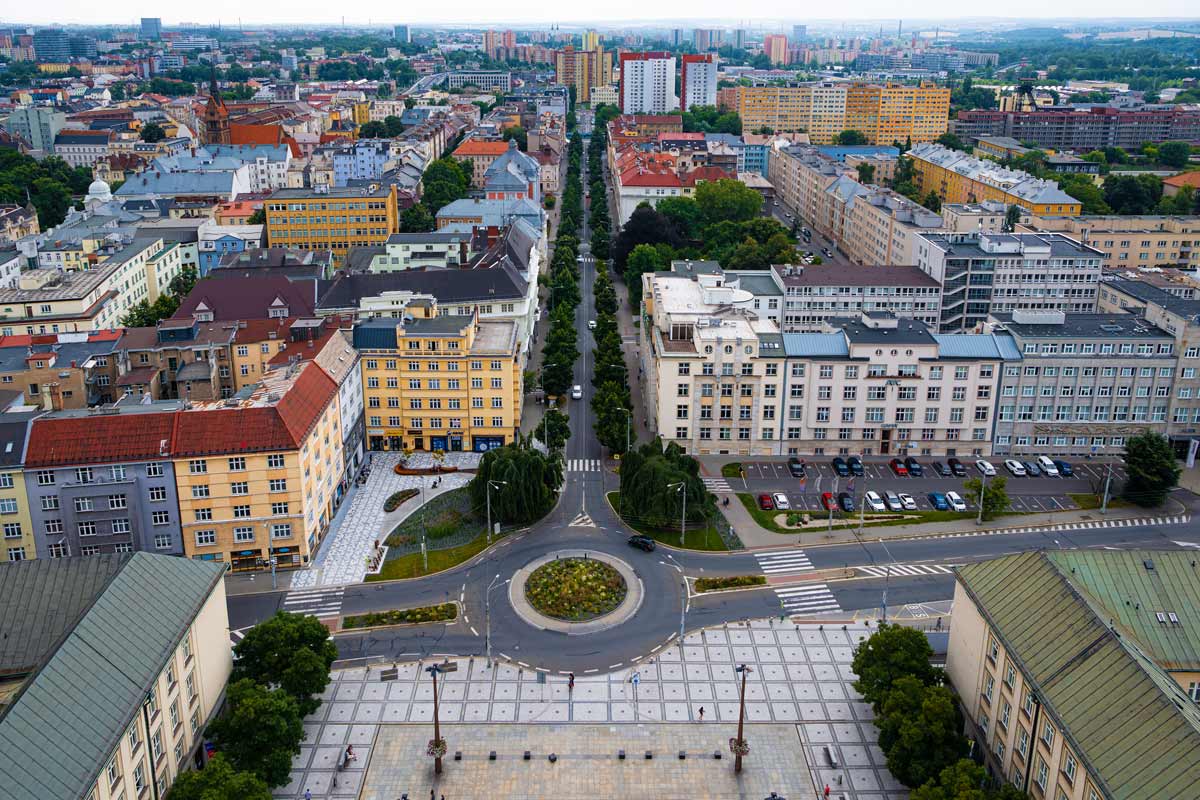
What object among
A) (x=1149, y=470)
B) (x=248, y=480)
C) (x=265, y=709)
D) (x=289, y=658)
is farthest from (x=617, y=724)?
(x=1149, y=470)

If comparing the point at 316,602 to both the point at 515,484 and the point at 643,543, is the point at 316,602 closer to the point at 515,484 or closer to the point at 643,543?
the point at 515,484

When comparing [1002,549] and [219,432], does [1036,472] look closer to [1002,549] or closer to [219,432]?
[1002,549]

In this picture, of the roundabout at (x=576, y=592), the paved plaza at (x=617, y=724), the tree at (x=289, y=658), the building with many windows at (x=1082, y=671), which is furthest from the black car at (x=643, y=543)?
the tree at (x=289, y=658)

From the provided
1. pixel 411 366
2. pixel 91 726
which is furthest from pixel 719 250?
pixel 91 726

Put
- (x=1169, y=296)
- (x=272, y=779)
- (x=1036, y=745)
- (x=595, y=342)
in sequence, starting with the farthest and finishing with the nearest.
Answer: (x=595, y=342) < (x=1169, y=296) < (x=272, y=779) < (x=1036, y=745)

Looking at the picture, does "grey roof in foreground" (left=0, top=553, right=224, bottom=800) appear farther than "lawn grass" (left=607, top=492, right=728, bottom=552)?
No

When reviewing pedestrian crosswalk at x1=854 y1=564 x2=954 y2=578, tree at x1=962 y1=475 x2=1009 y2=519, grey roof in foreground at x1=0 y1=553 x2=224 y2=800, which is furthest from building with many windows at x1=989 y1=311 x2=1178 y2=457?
grey roof in foreground at x1=0 y1=553 x2=224 y2=800

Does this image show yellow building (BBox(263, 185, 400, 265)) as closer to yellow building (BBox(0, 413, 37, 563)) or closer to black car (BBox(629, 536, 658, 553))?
yellow building (BBox(0, 413, 37, 563))

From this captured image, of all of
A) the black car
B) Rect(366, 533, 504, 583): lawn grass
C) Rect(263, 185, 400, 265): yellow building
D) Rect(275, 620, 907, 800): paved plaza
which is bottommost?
Rect(275, 620, 907, 800): paved plaza
